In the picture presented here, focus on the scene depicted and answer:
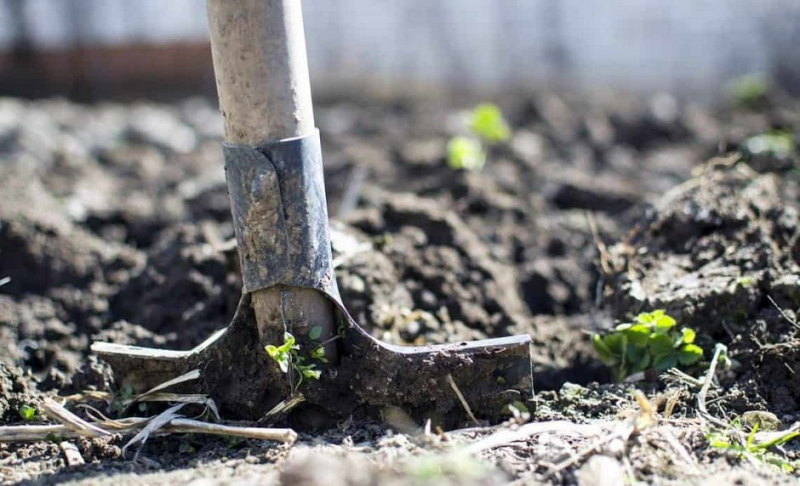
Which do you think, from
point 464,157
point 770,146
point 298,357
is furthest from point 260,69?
point 770,146

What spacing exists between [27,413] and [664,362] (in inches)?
70.4

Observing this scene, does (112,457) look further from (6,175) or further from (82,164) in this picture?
(82,164)

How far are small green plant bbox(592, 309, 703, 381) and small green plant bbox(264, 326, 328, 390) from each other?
2.79 ft

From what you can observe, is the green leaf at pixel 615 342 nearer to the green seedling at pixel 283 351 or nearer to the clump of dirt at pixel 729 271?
the clump of dirt at pixel 729 271

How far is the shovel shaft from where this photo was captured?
1888mm

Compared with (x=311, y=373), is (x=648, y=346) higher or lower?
lower

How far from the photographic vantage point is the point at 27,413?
2.21 m

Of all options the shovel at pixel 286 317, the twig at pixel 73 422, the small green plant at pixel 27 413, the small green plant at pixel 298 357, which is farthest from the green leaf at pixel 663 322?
the small green plant at pixel 27 413

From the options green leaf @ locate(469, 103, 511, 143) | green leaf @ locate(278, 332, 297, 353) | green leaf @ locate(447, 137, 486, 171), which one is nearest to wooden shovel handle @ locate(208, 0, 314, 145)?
green leaf @ locate(278, 332, 297, 353)

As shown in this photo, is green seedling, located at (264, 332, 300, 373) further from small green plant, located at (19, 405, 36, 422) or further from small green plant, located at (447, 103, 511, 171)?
small green plant, located at (447, 103, 511, 171)

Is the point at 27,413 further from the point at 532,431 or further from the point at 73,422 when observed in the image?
the point at 532,431

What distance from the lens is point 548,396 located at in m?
2.30

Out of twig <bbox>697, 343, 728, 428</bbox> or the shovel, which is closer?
the shovel

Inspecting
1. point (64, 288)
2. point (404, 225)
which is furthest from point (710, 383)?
point (64, 288)
